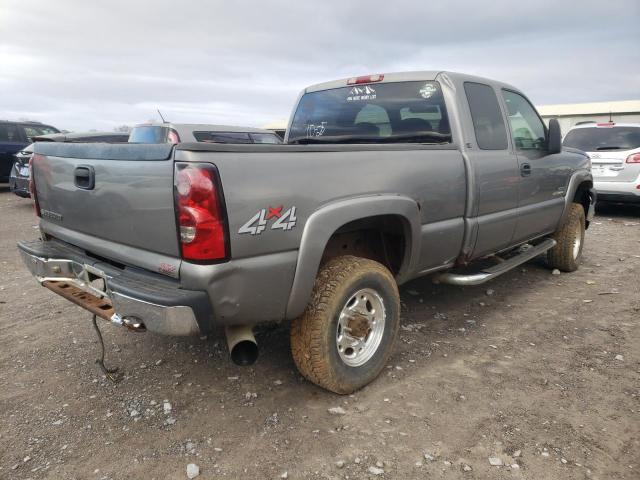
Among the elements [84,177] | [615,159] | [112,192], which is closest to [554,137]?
[112,192]

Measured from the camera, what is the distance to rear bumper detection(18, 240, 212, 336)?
204 centimetres

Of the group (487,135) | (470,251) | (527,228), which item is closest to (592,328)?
(527,228)

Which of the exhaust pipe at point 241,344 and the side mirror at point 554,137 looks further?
the side mirror at point 554,137

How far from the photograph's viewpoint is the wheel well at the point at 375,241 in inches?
111

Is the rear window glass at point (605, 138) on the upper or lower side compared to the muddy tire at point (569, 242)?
upper

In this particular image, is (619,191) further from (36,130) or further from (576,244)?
(36,130)

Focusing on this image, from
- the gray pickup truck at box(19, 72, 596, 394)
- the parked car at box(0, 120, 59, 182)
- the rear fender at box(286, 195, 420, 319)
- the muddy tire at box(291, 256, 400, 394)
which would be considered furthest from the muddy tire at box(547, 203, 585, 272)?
the parked car at box(0, 120, 59, 182)

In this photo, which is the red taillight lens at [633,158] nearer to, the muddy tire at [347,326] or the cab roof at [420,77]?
the cab roof at [420,77]

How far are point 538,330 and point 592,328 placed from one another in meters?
0.44

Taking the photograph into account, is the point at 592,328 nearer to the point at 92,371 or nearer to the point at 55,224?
the point at 92,371

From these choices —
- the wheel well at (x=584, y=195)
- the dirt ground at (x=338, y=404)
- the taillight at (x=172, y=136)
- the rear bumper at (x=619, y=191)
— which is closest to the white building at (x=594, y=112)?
the rear bumper at (x=619, y=191)

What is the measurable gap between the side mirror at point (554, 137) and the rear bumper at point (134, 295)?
3401 mm

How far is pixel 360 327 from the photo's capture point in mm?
2805

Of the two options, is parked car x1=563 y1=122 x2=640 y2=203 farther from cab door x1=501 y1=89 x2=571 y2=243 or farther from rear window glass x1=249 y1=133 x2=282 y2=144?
rear window glass x1=249 y1=133 x2=282 y2=144
